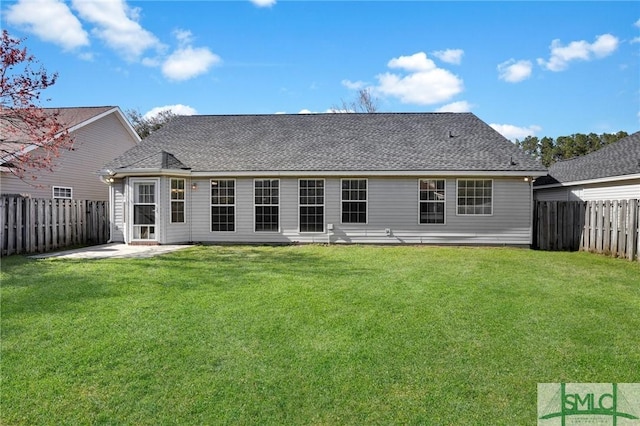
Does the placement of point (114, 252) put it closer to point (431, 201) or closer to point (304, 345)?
point (304, 345)

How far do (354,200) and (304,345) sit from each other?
8.97 metres

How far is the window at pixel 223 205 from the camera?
43.0ft

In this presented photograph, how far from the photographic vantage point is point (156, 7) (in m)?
9.60

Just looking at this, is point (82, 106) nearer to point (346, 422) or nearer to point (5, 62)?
point (5, 62)

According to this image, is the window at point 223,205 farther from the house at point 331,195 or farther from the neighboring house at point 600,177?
the neighboring house at point 600,177

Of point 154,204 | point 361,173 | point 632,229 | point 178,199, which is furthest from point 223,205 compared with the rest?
point 632,229

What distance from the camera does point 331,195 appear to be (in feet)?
41.9

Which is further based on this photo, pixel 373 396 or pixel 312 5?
pixel 312 5

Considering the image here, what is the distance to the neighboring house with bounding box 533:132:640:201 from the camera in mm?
12023

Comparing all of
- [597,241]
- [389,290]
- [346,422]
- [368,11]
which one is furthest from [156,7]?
[597,241]

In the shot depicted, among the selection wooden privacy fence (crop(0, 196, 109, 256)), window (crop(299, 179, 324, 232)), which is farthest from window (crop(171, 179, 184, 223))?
window (crop(299, 179, 324, 232))

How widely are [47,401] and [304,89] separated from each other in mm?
19658

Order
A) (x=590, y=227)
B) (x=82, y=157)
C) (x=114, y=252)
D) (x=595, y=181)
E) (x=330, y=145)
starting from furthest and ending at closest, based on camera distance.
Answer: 1. (x=82, y=157)
2. (x=330, y=145)
3. (x=595, y=181)
4. (x=590, y=227)
5. (x=114, y=252)

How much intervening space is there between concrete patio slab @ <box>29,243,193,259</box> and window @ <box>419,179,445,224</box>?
7977 millimetres
